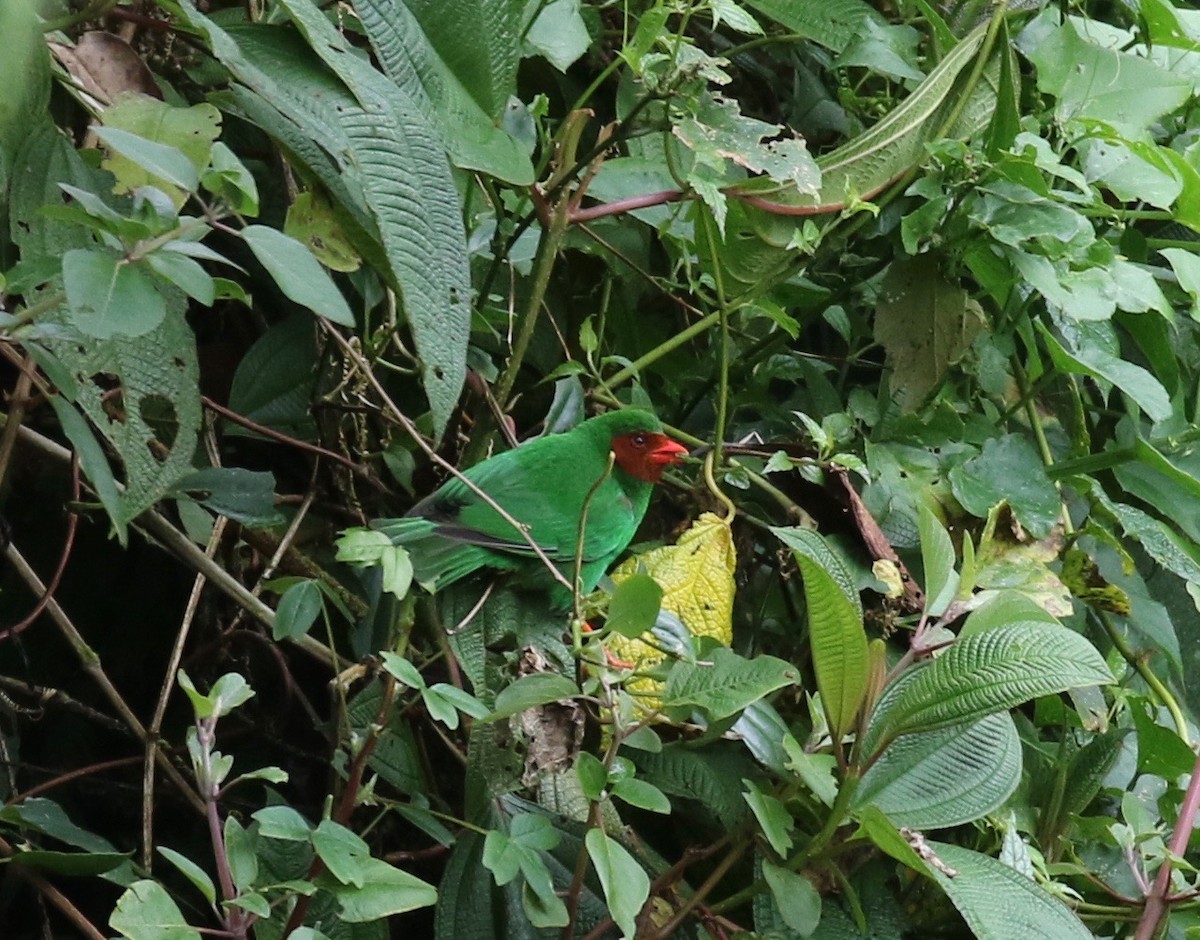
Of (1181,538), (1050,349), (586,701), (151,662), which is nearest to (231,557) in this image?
(151,662)

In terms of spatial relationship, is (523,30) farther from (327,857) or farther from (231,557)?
(327,857)

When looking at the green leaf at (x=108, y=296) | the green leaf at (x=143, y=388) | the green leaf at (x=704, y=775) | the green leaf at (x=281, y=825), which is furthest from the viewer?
the green leaf at (x=704, y=775)

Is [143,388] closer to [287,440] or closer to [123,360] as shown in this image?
[123,360]

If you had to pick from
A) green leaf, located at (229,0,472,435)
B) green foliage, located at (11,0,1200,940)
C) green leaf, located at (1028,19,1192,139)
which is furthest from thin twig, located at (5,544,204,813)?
green leaf, located at (1028,19,1192,139)

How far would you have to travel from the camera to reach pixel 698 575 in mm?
1262

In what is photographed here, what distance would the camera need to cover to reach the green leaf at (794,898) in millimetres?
1011

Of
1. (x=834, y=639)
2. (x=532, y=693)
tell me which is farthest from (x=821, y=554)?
(x=532, y=693)

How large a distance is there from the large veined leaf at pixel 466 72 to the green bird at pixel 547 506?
313 mm

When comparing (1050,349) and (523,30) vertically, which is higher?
(523,30)

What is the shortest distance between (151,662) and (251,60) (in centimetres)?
88

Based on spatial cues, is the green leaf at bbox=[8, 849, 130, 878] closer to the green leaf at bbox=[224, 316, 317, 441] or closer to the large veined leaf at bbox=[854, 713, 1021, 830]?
the green leaf at bbox=[224, 316, 317, 441]

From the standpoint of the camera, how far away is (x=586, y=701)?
3.47 ft

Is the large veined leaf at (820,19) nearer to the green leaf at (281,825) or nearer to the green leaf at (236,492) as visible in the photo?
the green leaf at (236,492)

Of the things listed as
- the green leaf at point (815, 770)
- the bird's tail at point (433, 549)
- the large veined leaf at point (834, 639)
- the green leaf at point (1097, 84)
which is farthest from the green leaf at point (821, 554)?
the green leaf at point (1097, 84)
